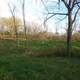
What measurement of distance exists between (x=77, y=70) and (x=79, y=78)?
3.66ft

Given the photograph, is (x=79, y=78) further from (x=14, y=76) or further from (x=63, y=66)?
(x=14, y=76)

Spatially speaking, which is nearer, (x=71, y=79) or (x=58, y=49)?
(x=71, y=79)

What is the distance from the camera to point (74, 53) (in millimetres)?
17219

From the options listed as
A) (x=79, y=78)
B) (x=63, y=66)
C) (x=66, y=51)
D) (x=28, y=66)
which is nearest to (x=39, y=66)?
(x=28, y=66)

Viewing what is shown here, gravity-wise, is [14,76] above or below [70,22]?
below

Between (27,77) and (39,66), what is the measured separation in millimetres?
1623

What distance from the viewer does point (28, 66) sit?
11750 mm

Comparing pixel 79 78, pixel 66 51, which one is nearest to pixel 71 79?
pixel 79 78

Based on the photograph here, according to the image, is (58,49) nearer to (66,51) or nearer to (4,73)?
(66,51)

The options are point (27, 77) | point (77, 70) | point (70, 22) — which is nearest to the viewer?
point (27, 77)

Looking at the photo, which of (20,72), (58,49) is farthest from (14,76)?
(58,49)

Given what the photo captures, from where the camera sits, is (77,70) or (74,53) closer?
(77,70)

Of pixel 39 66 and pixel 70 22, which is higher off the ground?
pixel 70 22

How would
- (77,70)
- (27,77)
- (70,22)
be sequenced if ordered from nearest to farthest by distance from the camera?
(27,77)
(77,70)
(70,22)
